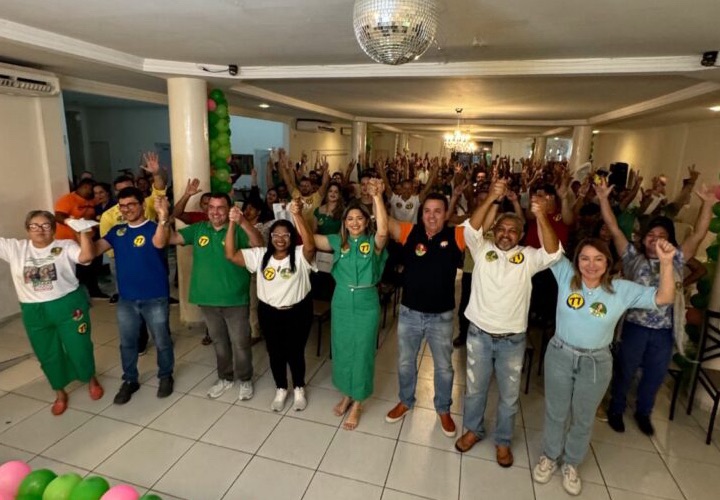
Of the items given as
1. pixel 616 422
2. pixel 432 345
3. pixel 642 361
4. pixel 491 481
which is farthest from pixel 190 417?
pixel 642 361

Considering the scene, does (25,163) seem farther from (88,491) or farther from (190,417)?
(88,491)

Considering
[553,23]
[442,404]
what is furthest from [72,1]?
[442,404]

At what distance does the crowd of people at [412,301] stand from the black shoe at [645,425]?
1 cm

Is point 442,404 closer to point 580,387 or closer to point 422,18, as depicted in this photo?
point 580,387

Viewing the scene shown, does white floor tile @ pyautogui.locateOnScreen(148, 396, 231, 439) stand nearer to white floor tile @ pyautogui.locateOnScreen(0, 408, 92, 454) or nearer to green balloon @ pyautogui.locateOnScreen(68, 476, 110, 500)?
white floor tile @ pyautogui.locateOnScreen(0, 408, 92, 454)

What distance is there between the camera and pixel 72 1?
2328mm

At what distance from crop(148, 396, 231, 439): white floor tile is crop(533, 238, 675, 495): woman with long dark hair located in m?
2.22

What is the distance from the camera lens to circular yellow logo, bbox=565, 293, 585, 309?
2.21 metres

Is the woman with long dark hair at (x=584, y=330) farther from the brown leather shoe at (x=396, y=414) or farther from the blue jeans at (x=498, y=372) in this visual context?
the brown leather shoe at (x=396, y=414)

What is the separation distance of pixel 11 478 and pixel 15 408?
160cm

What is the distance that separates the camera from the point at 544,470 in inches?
96.8

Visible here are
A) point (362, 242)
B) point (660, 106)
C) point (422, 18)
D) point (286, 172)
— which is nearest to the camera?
point (422, 18)

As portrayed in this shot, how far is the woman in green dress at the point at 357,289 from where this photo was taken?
104 inches

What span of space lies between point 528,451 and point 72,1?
3851 millimetres
